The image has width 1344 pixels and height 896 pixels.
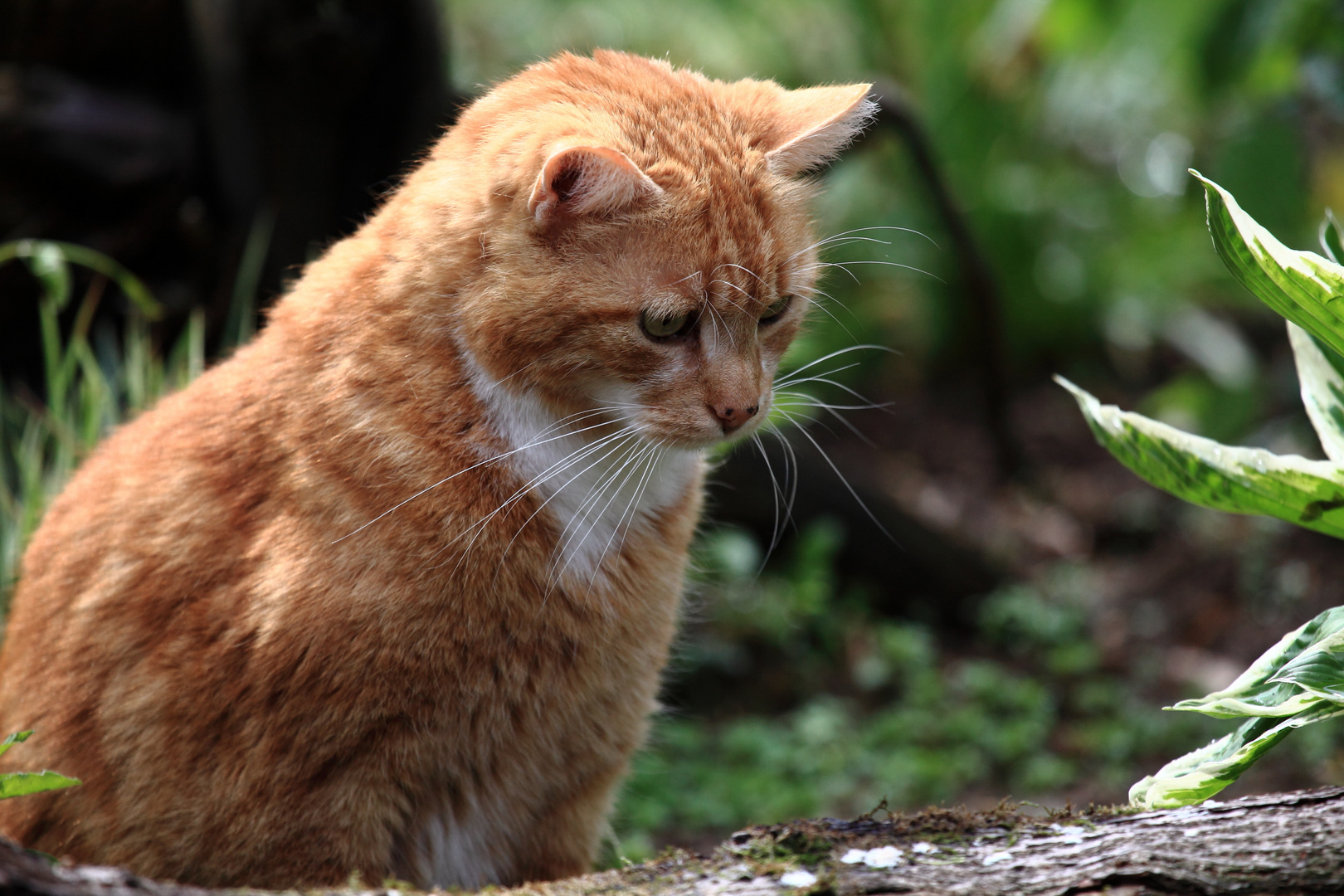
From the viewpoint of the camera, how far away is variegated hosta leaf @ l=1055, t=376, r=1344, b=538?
166 cm

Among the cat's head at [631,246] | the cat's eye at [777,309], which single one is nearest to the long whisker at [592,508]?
the cat's head at [631,246]

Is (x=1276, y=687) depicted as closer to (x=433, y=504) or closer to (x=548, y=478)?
(x=548, y=478)

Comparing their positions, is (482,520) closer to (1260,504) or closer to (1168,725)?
(1260,504)

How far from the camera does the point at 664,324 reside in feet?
5.37

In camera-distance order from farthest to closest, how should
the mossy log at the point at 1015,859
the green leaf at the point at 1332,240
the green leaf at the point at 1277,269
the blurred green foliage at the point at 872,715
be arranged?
1. the blurred green foliage at the point at 872,715
2. the green leaf at the point at 1332,240
3. the green leaf at the point at 1277,269
4. the mossy log at the point at 1015,859

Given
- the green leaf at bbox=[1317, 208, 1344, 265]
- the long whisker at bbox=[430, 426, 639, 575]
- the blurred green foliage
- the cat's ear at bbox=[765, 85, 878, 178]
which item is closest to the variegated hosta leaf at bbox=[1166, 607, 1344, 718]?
the green leaf at bbox=[1317, 208, 1344, 265]

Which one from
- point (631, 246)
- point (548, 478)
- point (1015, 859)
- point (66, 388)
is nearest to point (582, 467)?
point (548, 478)

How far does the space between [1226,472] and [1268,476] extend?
6cm

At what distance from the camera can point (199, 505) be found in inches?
69.6

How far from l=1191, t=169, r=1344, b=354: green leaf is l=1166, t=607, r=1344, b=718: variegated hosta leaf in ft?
1.48

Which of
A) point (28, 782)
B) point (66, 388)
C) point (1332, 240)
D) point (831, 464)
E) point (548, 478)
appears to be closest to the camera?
point (28, 782)

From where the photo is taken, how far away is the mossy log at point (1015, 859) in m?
1.27

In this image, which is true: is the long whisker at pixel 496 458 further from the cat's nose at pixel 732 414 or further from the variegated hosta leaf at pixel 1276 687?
the variegated hosta leaf at pixel 1276 687

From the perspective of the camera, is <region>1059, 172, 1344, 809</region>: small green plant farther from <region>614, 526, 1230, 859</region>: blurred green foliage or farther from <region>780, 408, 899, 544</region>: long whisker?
<region>614, 526, 1230, 859</region>: blurred green foliage
